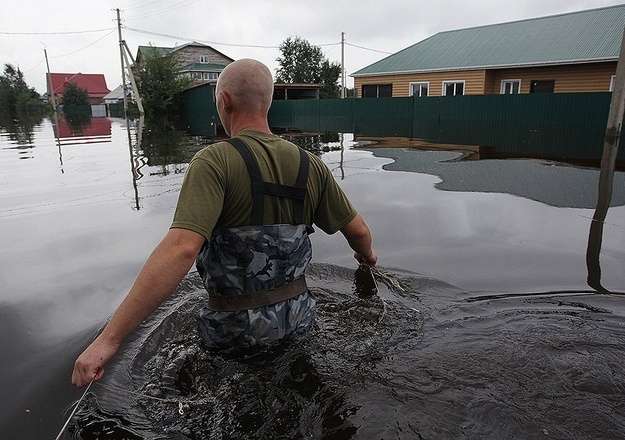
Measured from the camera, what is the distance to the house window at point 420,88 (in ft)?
87.0

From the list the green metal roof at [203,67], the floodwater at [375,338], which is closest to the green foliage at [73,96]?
the green metal roof at [203,67]

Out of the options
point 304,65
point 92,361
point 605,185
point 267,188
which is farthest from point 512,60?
point 304,65

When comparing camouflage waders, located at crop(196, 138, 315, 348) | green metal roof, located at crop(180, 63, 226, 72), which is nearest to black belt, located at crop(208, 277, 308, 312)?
camouflage waders, located at crop(196, 138, 315, 348)

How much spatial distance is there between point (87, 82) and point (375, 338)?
104113mm

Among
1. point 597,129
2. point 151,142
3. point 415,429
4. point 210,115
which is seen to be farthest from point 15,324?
point 210,115

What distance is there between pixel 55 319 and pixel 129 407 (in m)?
1.57

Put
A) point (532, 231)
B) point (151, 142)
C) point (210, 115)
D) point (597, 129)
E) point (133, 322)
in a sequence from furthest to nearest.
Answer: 1. point (210, 115)
2. point (151, 142)
3. point (597, 129)
4. point (532, 231)
5. point (133, 322)

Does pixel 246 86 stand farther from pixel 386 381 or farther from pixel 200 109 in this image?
pixel 200 109

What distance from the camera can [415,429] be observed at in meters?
2.14

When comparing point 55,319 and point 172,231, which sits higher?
point 172,231

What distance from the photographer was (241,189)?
2039mm

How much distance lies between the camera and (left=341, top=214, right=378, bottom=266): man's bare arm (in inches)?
99.8

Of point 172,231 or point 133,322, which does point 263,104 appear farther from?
point 133,322

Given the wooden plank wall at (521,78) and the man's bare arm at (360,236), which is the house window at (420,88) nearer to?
the wooden plank wall at (521,78)
